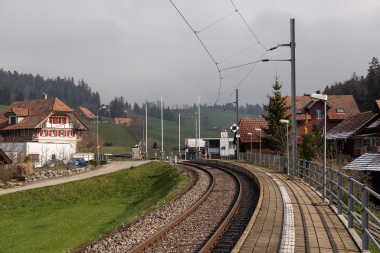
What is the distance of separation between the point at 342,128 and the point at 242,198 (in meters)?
39.8

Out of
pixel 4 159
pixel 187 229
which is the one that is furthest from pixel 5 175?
pixel 187 229

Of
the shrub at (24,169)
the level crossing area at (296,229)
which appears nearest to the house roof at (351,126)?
the shrub at (24,169)

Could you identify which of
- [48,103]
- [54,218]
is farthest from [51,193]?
[48,103]

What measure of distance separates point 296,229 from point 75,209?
2178 centimetres

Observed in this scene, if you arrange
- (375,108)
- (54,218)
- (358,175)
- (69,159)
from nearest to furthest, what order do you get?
1. (54,218)
2. (358,175)
3. (375,108)
4. (69,159)

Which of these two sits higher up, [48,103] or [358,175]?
[48,103]

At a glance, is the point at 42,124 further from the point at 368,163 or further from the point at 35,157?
the point at 368,163

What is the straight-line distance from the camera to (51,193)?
3819cm

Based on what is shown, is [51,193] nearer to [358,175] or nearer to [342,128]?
[358,175]

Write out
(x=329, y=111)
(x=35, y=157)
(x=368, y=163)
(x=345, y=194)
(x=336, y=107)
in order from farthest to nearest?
(x=336, y=107)
(x=329, y=111)
(x=35, y=157)
(x=368, y=163)
(x=345, y=194)

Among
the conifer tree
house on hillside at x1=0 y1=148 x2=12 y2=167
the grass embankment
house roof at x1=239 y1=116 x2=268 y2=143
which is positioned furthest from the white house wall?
house on hillside at x1=0 y1=148 x2=12 y2=167

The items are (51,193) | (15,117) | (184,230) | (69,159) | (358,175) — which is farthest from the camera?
(15,117)

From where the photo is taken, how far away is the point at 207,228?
1405 cm

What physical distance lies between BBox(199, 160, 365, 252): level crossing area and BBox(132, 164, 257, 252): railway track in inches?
29.1
